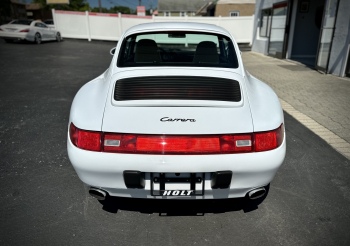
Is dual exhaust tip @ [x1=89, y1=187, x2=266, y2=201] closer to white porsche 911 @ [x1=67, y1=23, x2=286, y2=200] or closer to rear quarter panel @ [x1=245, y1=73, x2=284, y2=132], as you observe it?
white porsche 911 @ [x1=67, y1=23, x2=286, y2=200]

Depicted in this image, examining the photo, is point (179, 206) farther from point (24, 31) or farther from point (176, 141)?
point (24, 31)

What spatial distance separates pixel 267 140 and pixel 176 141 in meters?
0.72

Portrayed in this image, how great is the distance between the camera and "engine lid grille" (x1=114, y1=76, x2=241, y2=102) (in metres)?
2.23

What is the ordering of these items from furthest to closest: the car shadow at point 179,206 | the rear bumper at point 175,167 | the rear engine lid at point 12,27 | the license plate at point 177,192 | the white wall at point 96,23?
the white wall at point 96,23, the rear engine lid at point 12,27, the car shadow at point 179,206, the license plate at point 177,192, the rear bumper at point 175,167

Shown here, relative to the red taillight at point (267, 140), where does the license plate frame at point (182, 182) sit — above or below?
below

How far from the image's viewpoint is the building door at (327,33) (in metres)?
8.61

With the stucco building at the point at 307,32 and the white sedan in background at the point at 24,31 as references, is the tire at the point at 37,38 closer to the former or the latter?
the white sedan in background at the point at 24,31

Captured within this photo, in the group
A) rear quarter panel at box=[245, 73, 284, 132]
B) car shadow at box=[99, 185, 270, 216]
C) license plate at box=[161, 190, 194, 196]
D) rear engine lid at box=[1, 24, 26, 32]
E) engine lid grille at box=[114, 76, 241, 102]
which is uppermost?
rear engine lid at box=[1, 24, 26, 32]

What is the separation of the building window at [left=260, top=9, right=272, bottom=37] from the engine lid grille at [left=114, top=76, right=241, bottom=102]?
13.8 m

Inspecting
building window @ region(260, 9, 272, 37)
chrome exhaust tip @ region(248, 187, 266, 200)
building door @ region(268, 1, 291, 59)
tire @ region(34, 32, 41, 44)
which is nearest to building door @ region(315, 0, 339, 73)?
building door @ region(268, 1, 291, 59)

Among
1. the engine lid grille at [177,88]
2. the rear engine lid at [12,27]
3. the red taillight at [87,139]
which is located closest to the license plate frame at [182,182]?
Result: the red taillight at [87,139]

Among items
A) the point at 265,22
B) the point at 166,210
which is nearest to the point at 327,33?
the point at 265,22

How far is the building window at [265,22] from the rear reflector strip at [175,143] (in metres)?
14.3

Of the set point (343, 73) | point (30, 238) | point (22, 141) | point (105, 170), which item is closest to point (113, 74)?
point (105, 170)
